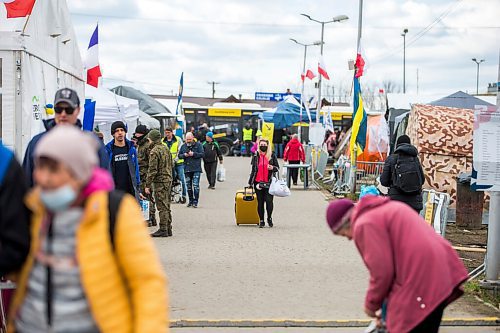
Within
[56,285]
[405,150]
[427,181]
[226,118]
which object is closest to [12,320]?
[56,285]

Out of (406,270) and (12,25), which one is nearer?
(406,270)

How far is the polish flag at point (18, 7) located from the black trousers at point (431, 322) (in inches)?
253

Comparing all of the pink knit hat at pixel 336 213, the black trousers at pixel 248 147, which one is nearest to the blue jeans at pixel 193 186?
the pink knit hat at pixel 336 213

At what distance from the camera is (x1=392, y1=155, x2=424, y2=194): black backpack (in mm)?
10664

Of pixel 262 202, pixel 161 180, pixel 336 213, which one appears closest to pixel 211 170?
pixel 262 202

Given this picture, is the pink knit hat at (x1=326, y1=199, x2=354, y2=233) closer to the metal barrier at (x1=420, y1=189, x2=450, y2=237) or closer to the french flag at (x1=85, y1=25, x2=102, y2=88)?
the metal barrier at (x1=420, y1=189, x2=450, y2=237)

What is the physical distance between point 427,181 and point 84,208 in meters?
14.8

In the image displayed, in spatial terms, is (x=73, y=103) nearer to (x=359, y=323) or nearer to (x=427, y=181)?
(x=359, y=323)

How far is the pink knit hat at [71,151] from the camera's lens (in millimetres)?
2904

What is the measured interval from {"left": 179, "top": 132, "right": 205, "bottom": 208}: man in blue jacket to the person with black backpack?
756 centimetres

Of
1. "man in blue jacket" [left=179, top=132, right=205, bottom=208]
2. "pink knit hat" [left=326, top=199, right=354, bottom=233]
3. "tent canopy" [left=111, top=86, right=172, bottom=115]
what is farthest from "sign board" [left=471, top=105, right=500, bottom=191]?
"tent canopy" [left=111, top=86, right=172, bottom=115]

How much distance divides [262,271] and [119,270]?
7121mm

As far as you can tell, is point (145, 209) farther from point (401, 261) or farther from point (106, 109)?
point (401, 261)

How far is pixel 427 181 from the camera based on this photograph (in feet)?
56.1
